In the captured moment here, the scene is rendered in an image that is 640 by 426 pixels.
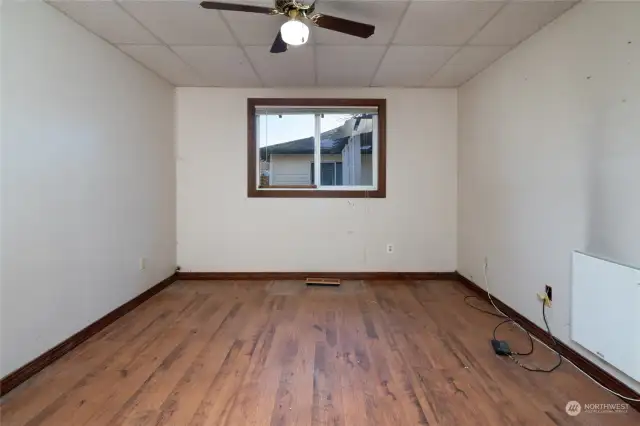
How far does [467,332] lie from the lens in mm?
2396

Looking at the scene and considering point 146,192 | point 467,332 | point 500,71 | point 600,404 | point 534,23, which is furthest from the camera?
point 146,192

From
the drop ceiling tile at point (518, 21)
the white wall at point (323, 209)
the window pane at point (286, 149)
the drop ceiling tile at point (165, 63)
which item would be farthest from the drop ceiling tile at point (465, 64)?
the drop ceiling tile at point (165, 63)

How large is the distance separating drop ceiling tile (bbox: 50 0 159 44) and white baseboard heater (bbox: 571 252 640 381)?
3.40 meters

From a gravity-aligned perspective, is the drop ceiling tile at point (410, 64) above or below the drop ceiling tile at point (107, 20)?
above

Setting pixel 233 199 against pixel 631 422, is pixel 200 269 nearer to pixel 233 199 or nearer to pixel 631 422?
pixel 233 199

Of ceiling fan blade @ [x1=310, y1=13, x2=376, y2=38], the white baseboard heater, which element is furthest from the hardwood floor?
ceiling fan blade @ [x1=310, y1=13, x2=376, y2=38]

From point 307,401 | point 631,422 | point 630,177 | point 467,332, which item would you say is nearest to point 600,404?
point 631,422

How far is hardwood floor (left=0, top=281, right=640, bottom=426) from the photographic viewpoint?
1.50m

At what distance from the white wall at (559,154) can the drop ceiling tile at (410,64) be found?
538 millimetres

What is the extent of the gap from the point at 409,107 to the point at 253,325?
3.00 metres

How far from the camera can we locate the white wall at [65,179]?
1737 mm

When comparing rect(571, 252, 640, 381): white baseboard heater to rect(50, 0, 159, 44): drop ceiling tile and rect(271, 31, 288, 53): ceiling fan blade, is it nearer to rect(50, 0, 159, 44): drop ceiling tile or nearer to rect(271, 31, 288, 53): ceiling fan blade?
rect(271, 31, 288, 53): ceiling fan blade

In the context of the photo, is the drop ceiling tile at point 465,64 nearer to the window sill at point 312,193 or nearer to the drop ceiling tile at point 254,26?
the window sill at point 312,193
